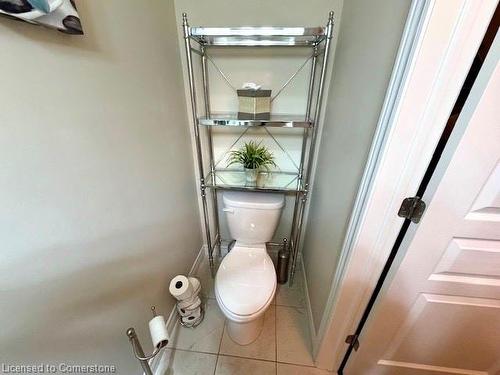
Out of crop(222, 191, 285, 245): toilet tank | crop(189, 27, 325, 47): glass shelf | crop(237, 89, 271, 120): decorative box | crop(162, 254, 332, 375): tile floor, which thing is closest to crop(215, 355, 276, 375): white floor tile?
crop(162, 254, 332, 375): tile floor

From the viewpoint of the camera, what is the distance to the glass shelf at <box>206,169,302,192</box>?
1387mm

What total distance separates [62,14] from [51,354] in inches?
37.8

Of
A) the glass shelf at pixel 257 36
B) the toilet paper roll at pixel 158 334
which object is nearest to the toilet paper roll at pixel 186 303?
the toilet paper roll at pixel 158 334

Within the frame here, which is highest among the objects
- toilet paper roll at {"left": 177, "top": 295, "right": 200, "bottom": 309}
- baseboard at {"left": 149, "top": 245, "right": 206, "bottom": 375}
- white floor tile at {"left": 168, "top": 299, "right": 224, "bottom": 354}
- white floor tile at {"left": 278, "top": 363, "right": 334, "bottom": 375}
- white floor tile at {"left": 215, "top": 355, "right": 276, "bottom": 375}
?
toilet paper roll at {"left": 177, "top": 295, "right": 200, "bottom": 309}

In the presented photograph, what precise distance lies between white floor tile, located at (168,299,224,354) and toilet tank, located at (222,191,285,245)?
571 mm

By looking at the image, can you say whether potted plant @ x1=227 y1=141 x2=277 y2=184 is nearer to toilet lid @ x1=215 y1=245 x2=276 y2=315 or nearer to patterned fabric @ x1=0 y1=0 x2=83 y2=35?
toilet lid @ x1=215 y1=245 x2=276 y2=315

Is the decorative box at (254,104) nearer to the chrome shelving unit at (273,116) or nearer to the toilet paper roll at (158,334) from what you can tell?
the chrome shelving unit at (273,116)

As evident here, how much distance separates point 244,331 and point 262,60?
5.20 ft

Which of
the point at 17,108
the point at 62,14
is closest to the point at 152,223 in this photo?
the point at 17,108

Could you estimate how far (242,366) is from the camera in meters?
1.19

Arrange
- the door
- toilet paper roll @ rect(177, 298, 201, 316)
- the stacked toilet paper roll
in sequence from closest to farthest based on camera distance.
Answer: the door < the stacked toilet paper roll < toilet paper roll @ rect(177, 298, 201, 316)

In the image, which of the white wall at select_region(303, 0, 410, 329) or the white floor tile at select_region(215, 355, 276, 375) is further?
the white floor tile at select_region(215, 355, 276, 375)

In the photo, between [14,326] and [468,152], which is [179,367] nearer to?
[14,326]

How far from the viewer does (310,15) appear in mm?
1120
